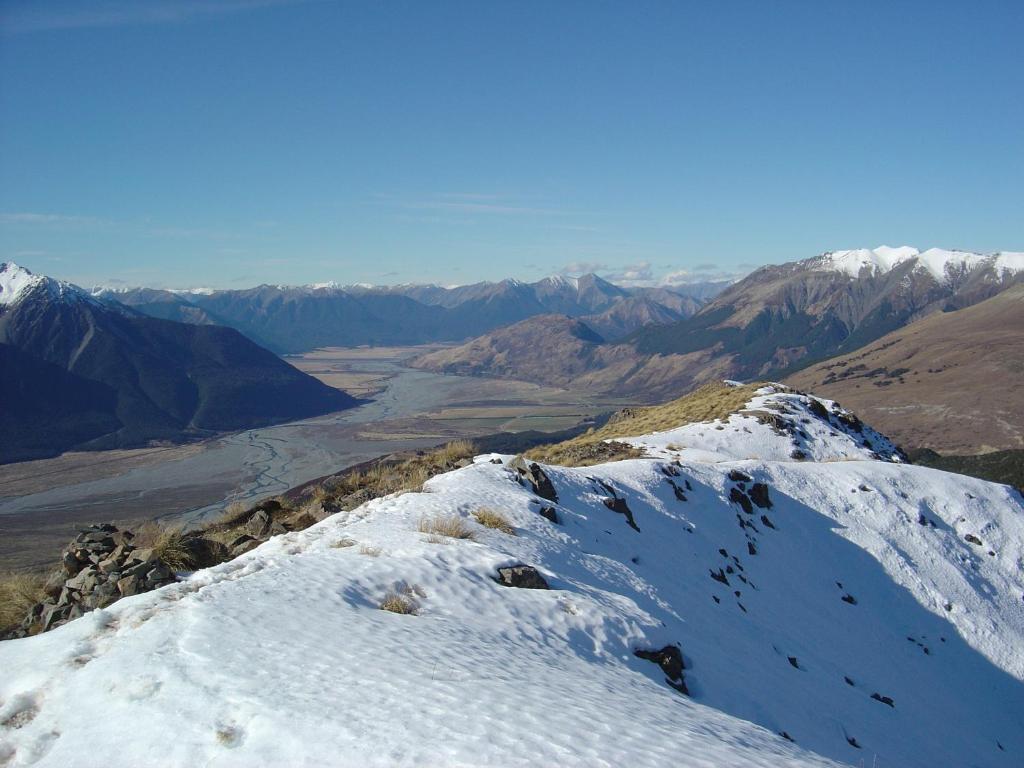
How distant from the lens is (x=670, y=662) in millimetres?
11125

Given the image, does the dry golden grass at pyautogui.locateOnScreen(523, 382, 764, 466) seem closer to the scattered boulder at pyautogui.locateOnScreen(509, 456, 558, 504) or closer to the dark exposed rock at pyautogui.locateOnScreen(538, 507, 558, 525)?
the scattered boulder at pyautogui.locateOnScreen(509, 456, 558, 504)

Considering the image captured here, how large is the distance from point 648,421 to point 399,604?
129ft

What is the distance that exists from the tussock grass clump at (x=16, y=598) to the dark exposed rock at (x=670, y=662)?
11598 mm

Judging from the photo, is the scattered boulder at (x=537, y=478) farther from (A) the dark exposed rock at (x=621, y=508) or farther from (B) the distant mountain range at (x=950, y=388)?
(B) the distant mountain range at (x=950, y=388)

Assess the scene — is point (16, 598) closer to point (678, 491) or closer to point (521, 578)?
point (521, 578)

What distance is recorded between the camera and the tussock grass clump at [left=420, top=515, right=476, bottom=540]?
13.3m

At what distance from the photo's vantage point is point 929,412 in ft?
455

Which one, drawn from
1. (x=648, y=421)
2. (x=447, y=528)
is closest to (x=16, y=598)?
(x=447, y=528)

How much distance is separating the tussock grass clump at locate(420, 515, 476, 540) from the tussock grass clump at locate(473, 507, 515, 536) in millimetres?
859

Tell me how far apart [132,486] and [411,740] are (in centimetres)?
14405

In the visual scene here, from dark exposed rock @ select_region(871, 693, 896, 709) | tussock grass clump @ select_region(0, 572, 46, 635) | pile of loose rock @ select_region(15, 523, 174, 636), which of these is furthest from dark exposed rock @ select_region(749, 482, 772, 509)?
tussock grass clump @ select_region(0, 572, 46, 635)

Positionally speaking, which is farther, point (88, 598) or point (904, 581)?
point (904, 581)

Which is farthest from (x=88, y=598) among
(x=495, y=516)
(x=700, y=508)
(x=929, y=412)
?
(x=929, y=412)

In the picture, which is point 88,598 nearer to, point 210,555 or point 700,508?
point 210,555
